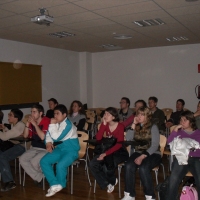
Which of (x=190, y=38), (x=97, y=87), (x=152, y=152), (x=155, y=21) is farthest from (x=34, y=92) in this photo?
(x=152, y=152)

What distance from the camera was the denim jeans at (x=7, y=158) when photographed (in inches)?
158

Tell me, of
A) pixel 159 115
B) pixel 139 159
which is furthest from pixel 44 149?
pixel 159 115

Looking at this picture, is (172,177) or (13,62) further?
(13,62)

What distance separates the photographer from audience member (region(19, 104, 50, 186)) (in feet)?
13.0

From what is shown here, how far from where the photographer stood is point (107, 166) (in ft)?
12.2

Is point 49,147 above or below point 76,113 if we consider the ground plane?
below

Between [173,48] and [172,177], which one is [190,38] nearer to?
[173,48]

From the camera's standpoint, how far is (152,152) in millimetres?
Result: 3449

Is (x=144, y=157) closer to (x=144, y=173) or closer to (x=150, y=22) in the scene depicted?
(x=144, y=173)

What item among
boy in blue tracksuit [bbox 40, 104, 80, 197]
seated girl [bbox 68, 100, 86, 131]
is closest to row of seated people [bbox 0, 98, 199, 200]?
boy in blue tracksuit [bbox 40, 104, 80, 197]

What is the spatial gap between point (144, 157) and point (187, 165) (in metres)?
0.54

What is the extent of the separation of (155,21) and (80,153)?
3.17 metres

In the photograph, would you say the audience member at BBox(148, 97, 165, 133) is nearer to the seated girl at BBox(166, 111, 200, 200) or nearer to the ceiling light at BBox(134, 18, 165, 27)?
the ceiling light at BBox(134, 18, 165, 27)

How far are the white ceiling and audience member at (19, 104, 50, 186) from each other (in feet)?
5.79
